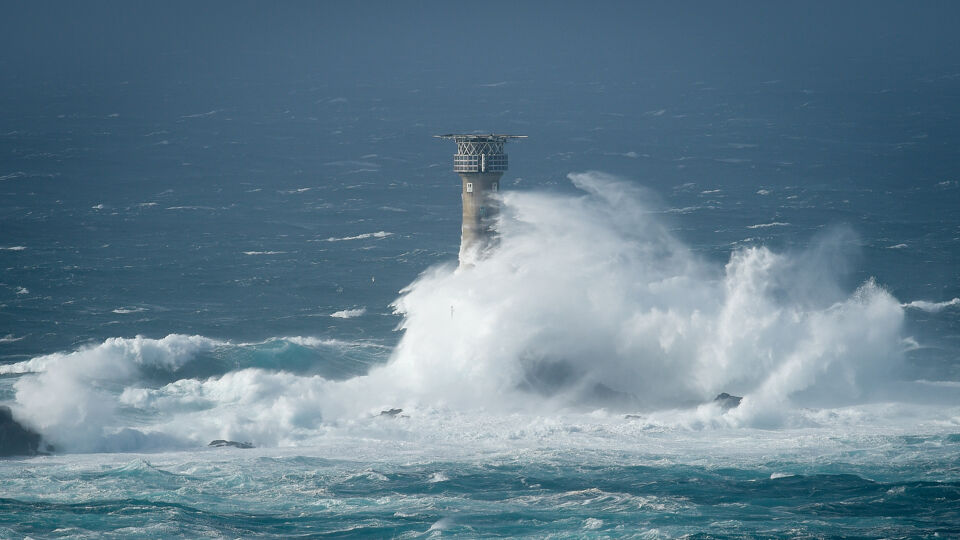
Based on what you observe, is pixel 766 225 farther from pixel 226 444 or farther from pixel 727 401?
pixel 226 444

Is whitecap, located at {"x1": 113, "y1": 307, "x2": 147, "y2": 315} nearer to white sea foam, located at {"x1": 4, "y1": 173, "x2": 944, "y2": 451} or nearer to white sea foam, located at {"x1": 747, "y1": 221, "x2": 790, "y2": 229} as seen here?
white sea foam, located at {"x1": 4, "y1": 173, "x2": 944, "y2": 451}

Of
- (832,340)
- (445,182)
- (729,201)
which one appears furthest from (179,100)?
(832,340)

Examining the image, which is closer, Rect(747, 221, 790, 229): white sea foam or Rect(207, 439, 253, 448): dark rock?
Rect(207, 439, 253, 448): dark rock

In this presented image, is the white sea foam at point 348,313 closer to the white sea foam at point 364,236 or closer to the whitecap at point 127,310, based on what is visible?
the whitecap at point 127,310

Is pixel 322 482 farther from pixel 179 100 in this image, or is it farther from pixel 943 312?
pixel 179 100

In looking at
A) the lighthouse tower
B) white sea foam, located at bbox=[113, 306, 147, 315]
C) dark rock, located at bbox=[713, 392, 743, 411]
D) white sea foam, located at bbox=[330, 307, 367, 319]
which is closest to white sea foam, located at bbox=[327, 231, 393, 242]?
white sea foam, located at bbox=[330, 307, 367, 319]

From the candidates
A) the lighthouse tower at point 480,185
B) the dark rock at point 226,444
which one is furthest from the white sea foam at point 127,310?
the dark rock at point 226,444

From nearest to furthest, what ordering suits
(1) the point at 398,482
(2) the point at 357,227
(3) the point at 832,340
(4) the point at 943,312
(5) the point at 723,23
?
1. (1) the point at 398,482
2. (3) the point at 832,340
3. (4) the point at 943,312
4. (2) the point at 357,227
5. (5) the point at 723,23
